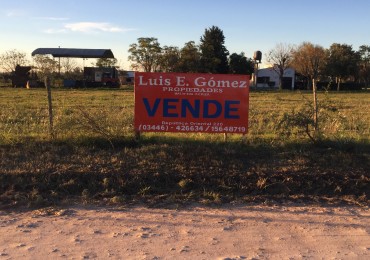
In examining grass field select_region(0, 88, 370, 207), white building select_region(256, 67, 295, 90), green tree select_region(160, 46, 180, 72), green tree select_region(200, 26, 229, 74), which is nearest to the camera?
grass field select_region(0, 88, 370, 207)

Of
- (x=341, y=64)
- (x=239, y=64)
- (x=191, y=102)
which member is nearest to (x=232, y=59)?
(x=239, y=64)

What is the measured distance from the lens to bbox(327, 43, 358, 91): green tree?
71.1 meters

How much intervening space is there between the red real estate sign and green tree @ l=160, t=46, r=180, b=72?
52.4 m

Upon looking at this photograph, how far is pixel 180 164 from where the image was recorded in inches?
271

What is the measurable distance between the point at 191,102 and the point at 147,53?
60283 mm

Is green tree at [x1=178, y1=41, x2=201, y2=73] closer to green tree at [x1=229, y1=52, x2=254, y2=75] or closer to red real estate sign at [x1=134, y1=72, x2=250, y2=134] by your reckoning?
green tree at [x1=229, y1=52, x2=254, y2=75]

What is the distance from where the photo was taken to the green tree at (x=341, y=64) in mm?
71125

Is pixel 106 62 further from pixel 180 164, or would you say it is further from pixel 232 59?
pixel 180 164

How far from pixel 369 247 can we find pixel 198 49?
64.6 metres

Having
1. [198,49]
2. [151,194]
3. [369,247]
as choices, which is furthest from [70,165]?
[198,49]

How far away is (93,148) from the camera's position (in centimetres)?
773

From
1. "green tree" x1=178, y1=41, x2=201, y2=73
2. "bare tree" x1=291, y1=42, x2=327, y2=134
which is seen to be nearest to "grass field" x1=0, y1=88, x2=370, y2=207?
"green tree" x1=178, y1=41, x2=201, y2=73

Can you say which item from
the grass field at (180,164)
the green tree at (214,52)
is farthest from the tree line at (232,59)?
the grass field at (180,164)

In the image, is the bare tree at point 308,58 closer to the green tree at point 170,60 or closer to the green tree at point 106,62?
the green tree at point 170,60
